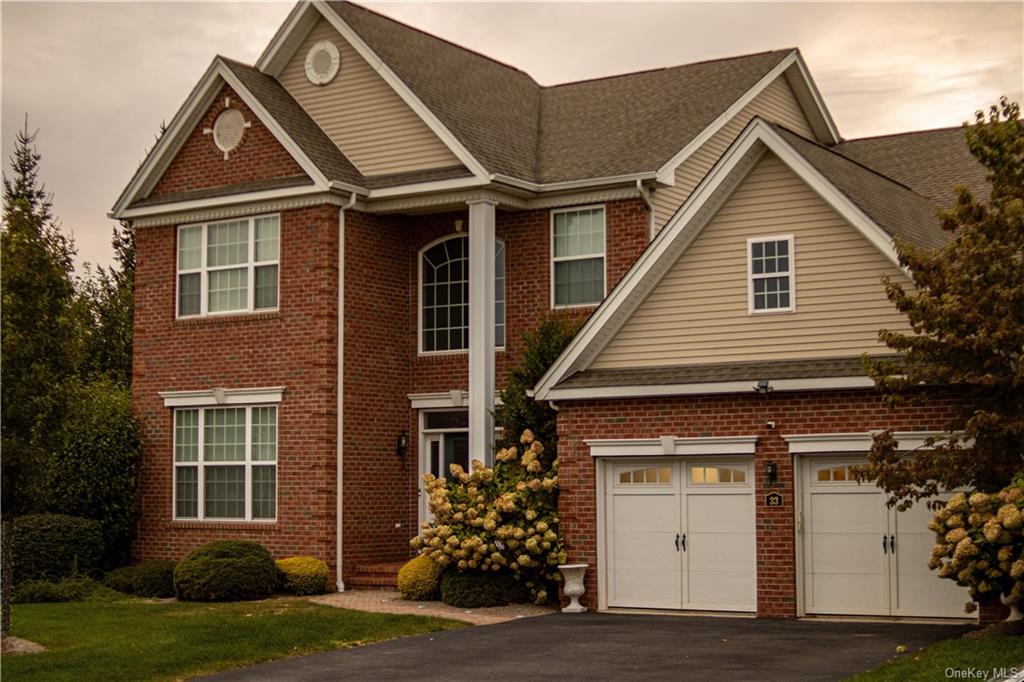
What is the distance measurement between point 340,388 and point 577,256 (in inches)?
187

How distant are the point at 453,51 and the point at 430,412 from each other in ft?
26.1

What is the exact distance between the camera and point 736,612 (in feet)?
69.5

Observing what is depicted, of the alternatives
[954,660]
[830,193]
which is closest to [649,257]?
[830,193]

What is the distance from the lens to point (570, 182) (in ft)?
86.0

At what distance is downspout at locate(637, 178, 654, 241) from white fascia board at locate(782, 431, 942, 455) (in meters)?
6.19

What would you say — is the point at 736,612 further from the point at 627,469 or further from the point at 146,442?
the point at 146,442

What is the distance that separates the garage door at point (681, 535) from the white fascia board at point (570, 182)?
18.6 feet

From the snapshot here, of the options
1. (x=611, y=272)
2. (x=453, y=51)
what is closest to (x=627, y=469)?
(x=611, y=272)

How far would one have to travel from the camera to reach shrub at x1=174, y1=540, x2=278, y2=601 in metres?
24.2

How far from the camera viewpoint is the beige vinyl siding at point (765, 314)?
20.7 metres

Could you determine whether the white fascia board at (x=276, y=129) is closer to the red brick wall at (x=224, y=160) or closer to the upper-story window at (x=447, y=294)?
the red brick wall at (x=224, y=160)

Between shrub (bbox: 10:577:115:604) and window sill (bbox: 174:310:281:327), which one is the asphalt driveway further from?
window sill (bbox: 174:310:281:327)

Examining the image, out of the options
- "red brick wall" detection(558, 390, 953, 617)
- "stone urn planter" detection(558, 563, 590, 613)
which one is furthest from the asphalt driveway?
"stone urn planter" detection(558, 563, 590, 613)

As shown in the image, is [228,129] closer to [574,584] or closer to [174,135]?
[174,135]
